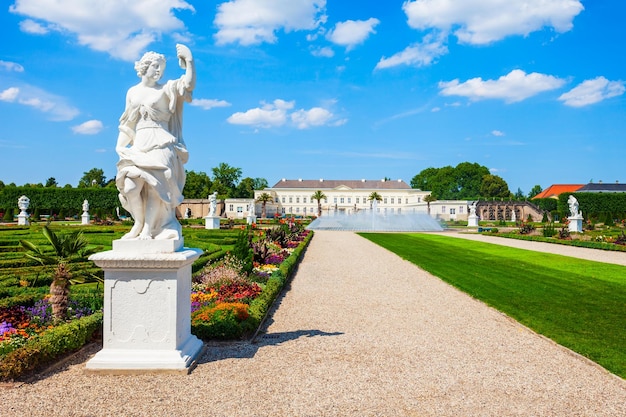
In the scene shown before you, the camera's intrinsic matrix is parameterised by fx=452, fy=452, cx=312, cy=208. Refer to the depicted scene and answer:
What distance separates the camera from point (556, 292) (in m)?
Answer: 9.06

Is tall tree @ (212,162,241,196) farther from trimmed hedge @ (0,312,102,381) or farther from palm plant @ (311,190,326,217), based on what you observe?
trimmed hedge @ (0,312,102,381)

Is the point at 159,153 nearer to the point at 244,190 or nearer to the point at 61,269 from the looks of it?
the point at 61,269

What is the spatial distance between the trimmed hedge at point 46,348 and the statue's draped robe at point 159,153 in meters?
1.41

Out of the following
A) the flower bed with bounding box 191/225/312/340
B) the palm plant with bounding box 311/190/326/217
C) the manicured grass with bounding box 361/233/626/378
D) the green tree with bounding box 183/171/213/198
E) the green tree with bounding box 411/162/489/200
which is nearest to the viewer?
the flower bed with bounding box 191/225/312/340

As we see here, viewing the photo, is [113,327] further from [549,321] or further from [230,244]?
[230,244]

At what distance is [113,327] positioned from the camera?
4395mm

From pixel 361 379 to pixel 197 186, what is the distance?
7393 centimetres

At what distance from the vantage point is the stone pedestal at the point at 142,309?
4332 millimetres

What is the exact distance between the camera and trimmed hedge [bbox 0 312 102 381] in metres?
4.04

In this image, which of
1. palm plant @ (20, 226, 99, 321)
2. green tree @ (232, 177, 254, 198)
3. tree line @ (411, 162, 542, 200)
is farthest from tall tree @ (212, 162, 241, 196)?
palm plant @ (20, 226, 99, 321)

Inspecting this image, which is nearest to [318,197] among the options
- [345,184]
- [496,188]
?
[345,184]

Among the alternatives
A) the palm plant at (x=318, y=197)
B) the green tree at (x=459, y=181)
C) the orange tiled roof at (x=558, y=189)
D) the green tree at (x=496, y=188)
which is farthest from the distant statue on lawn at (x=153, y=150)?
the orange tiled roof at (x=558, y=189)

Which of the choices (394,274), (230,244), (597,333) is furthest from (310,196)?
(597,333)

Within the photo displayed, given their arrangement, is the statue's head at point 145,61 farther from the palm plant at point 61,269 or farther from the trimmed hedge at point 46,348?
the trimmed hedge at point 46,348
